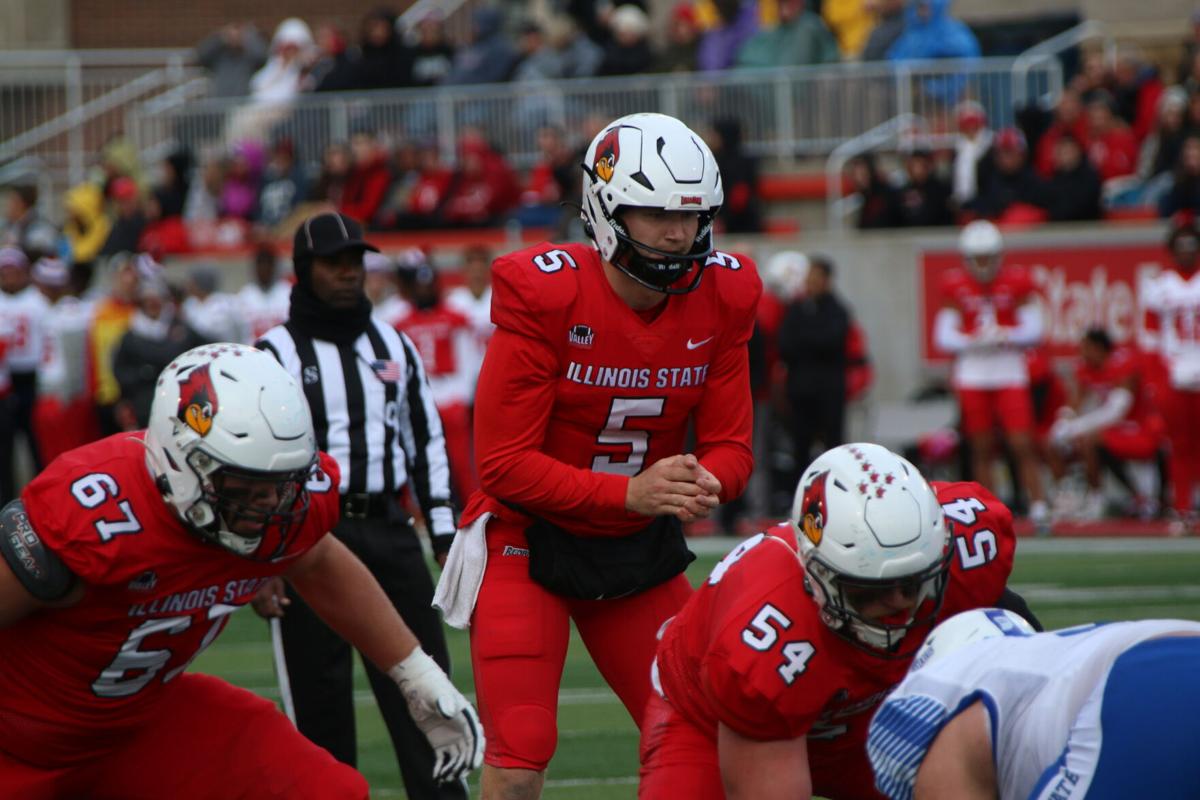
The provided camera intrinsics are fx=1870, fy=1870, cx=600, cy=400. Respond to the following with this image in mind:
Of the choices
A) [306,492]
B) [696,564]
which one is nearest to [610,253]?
[306,492]

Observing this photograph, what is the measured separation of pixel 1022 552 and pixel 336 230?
19.9 feet

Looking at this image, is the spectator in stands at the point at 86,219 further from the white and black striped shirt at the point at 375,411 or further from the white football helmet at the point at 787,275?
the white and black striped shirt at the point at 375,411

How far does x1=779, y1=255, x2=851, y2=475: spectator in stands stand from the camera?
40.5 ft

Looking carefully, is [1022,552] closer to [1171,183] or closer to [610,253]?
[1171,183]

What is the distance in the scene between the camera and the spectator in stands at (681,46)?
16.6 m

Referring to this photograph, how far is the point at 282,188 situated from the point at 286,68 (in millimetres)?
2050

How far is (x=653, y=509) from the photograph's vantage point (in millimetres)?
4398

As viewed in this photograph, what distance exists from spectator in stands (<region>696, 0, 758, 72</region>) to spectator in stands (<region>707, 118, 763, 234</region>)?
1.69 m

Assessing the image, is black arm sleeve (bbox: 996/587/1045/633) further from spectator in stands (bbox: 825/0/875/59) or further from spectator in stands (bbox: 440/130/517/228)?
spectator in stands (bbox: 825/0/875/59)

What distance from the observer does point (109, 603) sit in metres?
4.03

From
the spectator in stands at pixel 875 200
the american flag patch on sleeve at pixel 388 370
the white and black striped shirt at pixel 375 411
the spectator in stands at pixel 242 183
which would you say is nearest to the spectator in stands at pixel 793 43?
the spectator in stands at pixel 875 200

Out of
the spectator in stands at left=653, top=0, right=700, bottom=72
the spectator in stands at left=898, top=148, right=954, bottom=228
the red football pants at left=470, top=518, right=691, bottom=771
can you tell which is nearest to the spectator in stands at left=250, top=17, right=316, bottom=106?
the spectator in stands at left=653, top=0, right=700, bottom=72

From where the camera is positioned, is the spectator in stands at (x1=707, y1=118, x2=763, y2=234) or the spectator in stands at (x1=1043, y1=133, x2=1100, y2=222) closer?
the spectator in stands at (x1=1043, y1=133, x2=1100, y2=222)

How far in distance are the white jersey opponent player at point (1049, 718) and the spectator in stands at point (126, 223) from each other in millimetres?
14358
